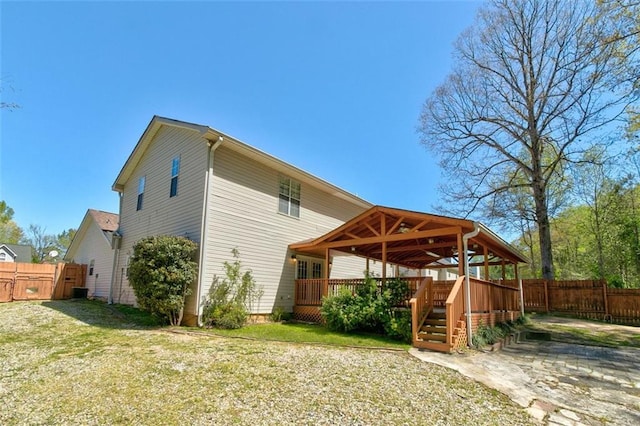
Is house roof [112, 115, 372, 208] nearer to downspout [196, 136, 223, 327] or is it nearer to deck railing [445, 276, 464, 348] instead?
downspout [196, 136, 223, 327]

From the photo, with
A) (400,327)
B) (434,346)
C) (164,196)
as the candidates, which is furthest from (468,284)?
(164,196)

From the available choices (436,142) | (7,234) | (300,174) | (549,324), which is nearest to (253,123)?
(300,174)

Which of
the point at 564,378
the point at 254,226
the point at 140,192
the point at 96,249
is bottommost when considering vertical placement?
the point at 564,378

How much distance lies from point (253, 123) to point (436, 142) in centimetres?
1103

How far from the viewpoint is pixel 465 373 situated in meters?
6.03

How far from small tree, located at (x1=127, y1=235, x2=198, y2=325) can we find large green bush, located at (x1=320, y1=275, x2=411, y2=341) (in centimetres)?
413

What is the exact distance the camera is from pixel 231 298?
10625 mm

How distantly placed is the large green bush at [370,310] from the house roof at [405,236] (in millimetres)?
1511

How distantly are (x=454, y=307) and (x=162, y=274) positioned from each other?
752 cm

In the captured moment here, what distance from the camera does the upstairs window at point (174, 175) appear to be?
1239 cm

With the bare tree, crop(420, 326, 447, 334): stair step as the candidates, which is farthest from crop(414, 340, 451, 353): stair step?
the bare tree

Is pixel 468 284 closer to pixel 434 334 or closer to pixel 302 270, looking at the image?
pixel 434 334

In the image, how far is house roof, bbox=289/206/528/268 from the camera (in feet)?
30.7

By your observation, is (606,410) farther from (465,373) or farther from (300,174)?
(300,174)
